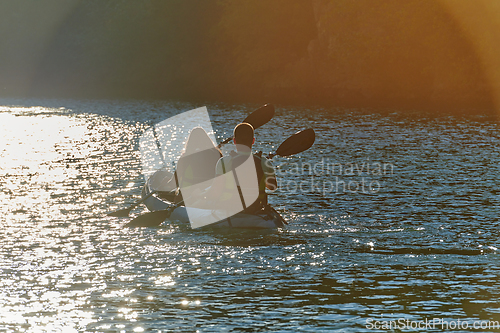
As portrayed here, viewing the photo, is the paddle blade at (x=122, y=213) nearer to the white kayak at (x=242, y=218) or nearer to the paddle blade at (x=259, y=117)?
the white kayak at (x=242, y=218)

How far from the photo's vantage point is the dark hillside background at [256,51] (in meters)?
57.6

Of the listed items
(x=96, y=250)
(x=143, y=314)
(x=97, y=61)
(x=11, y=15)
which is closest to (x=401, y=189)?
(x=96, y=250)

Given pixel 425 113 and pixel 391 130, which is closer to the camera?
pixel 391 130

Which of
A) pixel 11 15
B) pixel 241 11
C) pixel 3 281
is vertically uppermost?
pixel 11 15

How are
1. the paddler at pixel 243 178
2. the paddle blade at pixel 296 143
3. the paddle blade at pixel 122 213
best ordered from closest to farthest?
the paddler at pixel 243 178 → the paddle blade at pixel 296 143 → the paddle blade at pixel 122 213

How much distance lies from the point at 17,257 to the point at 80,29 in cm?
8168

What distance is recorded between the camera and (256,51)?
72.5 metres

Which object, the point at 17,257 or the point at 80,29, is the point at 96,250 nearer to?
the point at 17,257

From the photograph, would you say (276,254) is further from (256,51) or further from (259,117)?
(256,51)

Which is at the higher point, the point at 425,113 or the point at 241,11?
the point at 241,11

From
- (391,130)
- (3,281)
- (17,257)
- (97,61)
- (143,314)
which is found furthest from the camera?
(97,61)

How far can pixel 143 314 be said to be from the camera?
912 centimetres

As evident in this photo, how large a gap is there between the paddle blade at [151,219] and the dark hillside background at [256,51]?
39.5 m

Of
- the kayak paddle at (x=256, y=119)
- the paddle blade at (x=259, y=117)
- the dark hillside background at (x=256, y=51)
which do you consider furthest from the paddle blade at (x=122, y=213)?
the dark hillside background at (x=256, y=51)
